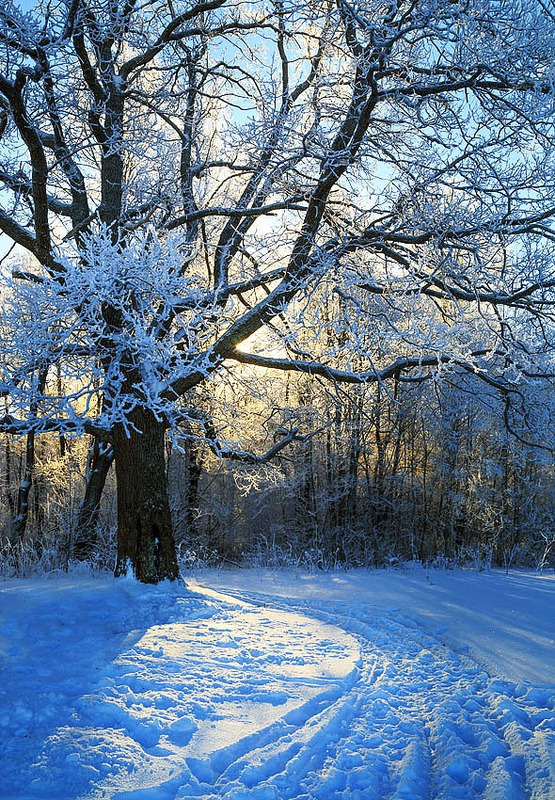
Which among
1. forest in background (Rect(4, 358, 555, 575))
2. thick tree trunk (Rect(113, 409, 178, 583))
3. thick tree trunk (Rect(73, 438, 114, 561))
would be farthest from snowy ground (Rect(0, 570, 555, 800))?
forest in background (Rect(4, 358, 555, 575))

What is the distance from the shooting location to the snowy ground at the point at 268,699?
8.84 ft

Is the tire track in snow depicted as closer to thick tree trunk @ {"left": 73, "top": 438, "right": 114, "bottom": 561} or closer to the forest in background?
thick tree trunk @ {"left": 73, "top": 438, "right": 114, "bottom": 561}

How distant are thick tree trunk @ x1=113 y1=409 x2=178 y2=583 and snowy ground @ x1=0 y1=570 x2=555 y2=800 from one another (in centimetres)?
50

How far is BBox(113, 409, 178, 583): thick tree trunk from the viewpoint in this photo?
21.7 feet

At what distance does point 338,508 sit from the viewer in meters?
17.2

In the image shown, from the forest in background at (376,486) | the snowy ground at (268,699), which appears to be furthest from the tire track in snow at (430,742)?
the forest in background at (376,486)

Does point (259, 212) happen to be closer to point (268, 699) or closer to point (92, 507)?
point (268, 699)

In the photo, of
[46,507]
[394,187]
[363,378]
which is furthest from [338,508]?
[394,187]

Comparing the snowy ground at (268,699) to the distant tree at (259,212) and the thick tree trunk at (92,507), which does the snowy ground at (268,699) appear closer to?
the distant tree at (259,212)

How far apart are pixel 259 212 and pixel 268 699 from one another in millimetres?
5292

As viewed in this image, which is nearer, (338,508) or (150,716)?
(150,716)

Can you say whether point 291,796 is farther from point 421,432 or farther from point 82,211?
point 421,432

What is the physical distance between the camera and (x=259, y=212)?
267 inches

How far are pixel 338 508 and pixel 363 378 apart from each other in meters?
10.8
